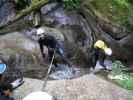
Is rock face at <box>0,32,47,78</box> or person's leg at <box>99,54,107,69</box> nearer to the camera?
rock face at <box>0,32,47,78</box>

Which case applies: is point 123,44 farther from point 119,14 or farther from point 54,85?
point 54,85

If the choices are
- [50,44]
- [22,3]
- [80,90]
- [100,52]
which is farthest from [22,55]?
[22,3]

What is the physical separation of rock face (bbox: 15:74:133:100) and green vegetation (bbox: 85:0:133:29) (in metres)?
5.38

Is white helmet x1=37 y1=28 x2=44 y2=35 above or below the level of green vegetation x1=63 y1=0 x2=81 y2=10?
below

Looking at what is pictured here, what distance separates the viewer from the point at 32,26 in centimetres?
1409

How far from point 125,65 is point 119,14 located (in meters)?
2.20

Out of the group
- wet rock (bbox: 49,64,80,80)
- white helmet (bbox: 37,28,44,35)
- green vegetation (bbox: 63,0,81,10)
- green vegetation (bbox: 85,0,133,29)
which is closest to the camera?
wet rock (bbox: 49,64,80,80)

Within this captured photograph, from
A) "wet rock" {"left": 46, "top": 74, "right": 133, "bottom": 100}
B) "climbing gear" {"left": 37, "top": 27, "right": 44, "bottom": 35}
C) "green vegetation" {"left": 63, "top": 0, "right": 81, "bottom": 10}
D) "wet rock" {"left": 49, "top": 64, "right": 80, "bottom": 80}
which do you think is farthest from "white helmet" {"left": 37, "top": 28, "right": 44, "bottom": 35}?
"wet rock" {"left": 46, "top": 74, "right": 133, "bottom": 100}

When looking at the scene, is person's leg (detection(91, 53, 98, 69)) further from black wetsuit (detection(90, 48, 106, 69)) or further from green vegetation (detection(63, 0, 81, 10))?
green vegetation (detection(63, 0, 81, 10))

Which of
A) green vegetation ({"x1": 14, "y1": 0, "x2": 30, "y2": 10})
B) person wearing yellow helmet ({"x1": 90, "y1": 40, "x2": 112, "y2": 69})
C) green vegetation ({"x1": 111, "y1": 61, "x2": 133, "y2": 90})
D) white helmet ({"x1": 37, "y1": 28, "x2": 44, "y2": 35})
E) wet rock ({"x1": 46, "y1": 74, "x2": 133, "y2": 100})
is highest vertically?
green vegetation ({"x1": 14, "y1": 0, "x2": 30, "y2": 10})

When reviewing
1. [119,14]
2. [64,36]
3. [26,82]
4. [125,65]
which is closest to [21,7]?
[64,36]

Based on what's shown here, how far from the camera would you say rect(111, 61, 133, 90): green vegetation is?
389 inches

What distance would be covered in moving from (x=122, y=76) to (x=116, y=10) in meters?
4.38

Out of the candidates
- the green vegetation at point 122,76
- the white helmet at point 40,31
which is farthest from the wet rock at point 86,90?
the white helmet at point 40,31
